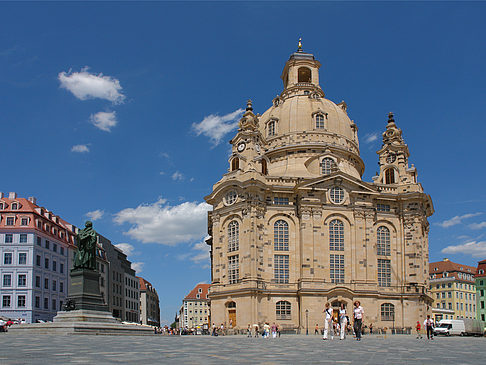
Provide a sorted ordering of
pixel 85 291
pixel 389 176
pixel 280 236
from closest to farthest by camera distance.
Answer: pixel 85 291, pixel 280 236, pixel 389 176

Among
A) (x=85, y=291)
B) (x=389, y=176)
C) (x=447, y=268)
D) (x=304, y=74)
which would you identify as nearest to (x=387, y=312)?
(x=389, y=176)

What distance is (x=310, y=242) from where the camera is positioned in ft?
216

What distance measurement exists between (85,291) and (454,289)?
3738 inches

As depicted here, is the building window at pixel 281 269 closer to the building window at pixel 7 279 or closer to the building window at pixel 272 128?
the building window at pixel 272 128

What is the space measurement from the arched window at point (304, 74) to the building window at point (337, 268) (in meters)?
36.5

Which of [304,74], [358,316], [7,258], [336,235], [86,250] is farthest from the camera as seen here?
[304,74]

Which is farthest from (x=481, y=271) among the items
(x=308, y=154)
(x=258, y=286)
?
(x=258, y=286)

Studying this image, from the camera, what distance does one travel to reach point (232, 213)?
67688 millimetres

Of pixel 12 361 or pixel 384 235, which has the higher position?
pixel 384 235

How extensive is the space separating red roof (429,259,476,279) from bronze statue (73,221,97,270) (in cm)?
9638

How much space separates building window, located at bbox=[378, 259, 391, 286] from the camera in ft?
224

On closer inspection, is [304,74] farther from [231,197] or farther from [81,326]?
[81,326]

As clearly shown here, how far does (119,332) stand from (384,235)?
45.3 metres

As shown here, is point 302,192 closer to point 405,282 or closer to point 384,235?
point 384,235
